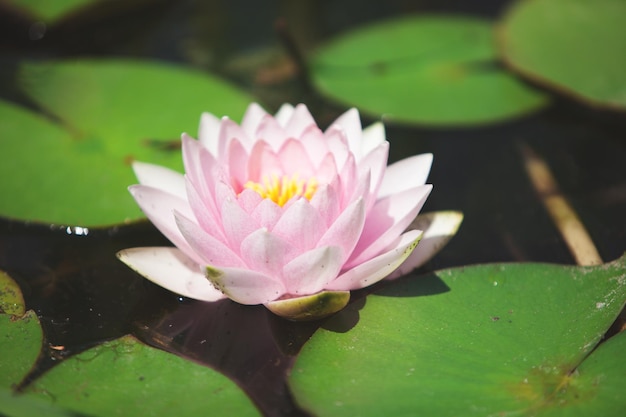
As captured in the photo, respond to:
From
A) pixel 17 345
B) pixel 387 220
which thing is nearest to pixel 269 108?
pixel 387 220

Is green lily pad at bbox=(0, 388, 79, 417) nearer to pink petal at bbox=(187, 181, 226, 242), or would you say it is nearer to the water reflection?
the water reflection

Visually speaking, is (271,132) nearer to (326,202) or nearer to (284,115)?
(284,115)

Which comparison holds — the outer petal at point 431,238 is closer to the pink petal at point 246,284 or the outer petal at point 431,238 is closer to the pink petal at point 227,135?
the pink petal at point 246,284

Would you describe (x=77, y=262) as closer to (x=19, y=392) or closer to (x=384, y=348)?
(x=19, y=392)

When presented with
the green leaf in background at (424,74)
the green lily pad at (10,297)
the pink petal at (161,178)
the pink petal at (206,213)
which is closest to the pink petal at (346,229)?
the pink petal at (206,213)

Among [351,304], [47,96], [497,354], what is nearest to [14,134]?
[47,96]
